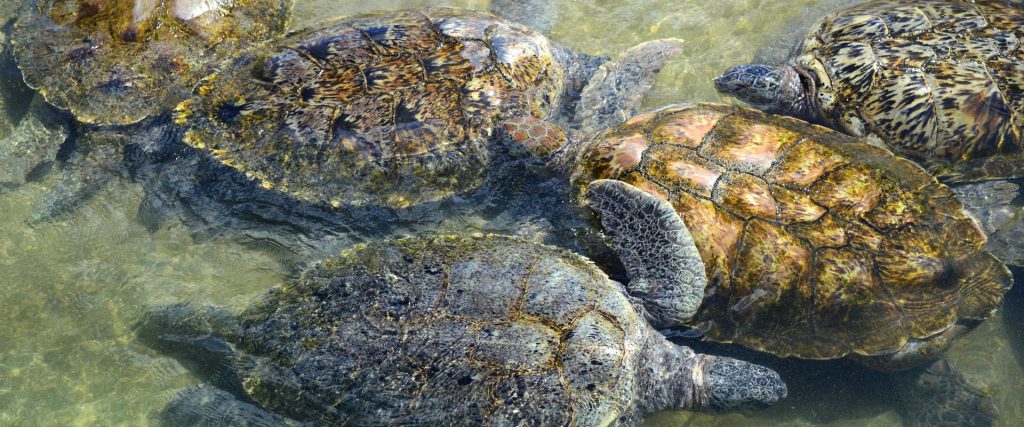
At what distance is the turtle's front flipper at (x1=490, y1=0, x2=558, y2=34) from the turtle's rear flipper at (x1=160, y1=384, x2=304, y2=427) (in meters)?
4.04

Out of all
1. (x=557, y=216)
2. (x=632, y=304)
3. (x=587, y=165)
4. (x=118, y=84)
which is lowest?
(x=632, y=304)

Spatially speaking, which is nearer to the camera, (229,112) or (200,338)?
(200,338)

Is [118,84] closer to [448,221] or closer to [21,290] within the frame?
[21,290]

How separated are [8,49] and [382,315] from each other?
4.49 metres

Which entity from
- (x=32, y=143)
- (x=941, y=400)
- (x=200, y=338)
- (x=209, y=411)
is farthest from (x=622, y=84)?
(x=32, y=143)

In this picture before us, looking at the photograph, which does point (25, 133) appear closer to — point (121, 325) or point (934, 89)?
point (121, 325)

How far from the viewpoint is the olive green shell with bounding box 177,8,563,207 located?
180 inches

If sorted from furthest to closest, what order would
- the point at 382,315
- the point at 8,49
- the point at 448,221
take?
the point at 8,49 < the point at 448,221 < the point at 382,315

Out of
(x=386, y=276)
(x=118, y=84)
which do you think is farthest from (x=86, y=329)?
(x=386, y=276)

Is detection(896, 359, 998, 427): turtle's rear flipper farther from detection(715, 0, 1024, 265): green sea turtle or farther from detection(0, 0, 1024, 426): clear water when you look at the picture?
detection(715, 0, 1024, 265): green sea turtle

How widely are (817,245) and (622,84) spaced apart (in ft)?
7.62

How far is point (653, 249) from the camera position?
414 cm

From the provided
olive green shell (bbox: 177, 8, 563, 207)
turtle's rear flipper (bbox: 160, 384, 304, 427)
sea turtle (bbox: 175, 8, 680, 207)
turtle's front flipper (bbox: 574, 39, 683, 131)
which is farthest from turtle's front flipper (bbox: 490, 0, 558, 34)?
turtle's rear flipper (bbox: 160, 384, 304, 427)

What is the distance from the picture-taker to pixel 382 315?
349 cm
